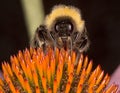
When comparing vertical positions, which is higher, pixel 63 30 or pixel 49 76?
pixel 63 30

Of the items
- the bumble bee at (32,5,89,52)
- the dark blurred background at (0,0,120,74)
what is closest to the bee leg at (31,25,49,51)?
the bumble bee at (32,5,89,52)

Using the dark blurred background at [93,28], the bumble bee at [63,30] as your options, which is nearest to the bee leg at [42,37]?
the bumble bee at [63,30]

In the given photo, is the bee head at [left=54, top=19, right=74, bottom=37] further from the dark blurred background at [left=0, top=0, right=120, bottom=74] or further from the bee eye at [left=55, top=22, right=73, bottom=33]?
the dark blurred background at [left=0, top=0, right=120, bottom=74]

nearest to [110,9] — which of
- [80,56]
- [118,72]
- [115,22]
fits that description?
[115,22]

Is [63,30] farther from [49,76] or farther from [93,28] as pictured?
[93,28]

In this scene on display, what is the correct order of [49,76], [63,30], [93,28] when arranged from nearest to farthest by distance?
[49,76]
[63,30]
[93,28]

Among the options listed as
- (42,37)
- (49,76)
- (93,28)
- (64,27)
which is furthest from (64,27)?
(93,28)

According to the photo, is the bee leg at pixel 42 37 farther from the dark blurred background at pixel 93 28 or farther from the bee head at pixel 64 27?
the dark blurred background at pixel 93 28
